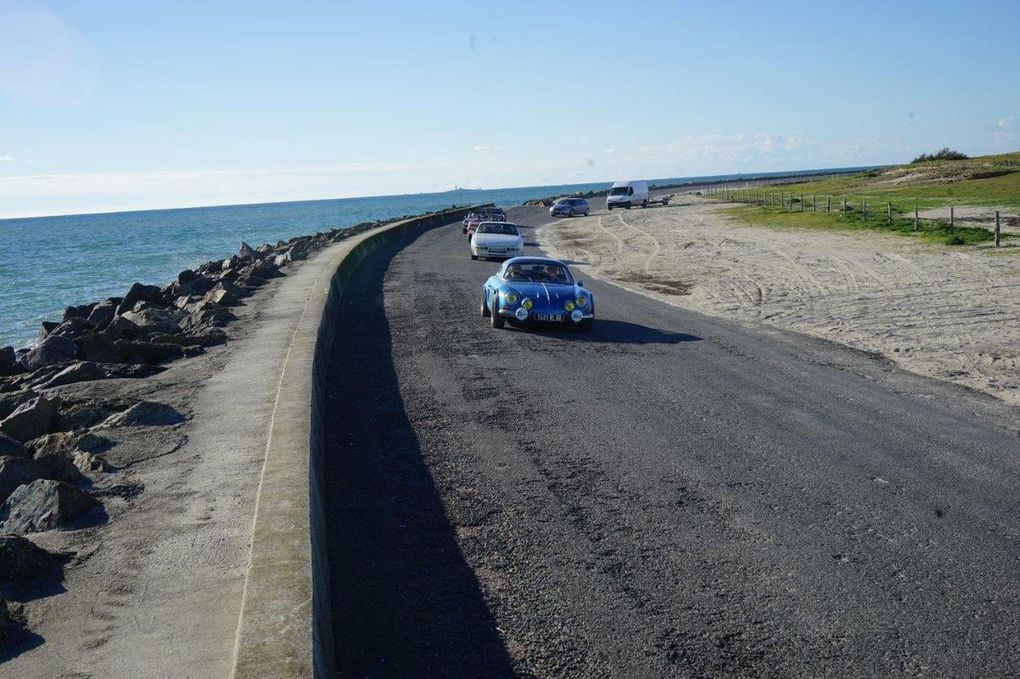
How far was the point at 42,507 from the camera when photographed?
6.89 meters

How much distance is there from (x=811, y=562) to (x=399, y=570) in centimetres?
277

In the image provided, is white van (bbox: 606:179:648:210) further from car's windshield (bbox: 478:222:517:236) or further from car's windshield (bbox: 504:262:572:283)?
car's windshield (bbox: 504:262:572:283)

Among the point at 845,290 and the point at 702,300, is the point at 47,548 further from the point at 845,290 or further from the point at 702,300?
the point at 845,290

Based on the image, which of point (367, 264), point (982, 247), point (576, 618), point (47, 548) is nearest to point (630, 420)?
point (576, 618)

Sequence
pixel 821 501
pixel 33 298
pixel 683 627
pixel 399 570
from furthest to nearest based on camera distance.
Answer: pixel 33 298, pixel 821 501, pixel 399 570, pixel 683 627

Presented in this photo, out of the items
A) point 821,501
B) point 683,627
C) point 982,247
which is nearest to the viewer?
point 683,627

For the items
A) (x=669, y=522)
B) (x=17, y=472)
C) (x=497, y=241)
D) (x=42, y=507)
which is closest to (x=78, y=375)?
(x=17, y=472)

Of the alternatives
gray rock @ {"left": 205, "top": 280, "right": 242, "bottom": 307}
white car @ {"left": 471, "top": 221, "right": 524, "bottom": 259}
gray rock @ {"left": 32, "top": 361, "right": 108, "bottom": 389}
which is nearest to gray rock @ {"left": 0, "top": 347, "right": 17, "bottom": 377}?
gray rock @ {"left": 205, "top": 280, "right": 242, "bottom": 307}

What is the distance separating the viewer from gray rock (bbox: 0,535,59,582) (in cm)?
583

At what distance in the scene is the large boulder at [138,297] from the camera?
24.5m

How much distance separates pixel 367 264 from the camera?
33219mm

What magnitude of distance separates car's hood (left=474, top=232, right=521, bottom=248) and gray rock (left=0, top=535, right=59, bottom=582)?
27.9m

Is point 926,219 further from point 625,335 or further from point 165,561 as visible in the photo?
point 165,561

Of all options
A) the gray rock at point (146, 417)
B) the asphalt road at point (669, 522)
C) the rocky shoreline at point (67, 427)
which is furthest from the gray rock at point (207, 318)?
the gray rock at point (146, 417)
